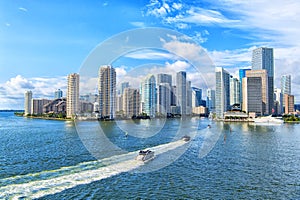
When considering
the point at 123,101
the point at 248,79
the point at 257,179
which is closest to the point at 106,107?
the point at 123,101

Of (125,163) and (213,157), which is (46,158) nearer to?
(125,163)

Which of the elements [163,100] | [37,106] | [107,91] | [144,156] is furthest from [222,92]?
[144,156]

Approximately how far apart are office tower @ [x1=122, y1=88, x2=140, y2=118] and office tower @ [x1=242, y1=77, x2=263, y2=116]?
158 ft

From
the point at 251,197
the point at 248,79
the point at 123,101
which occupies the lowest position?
the point at 251,197

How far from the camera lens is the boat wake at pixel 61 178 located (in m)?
12.3

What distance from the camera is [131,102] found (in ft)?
347

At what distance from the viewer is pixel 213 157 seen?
22.3m

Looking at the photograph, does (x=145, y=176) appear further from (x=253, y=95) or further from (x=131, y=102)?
(x=253, y=95)

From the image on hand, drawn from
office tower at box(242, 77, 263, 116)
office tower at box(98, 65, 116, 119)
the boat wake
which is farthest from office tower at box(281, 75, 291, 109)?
the boat wake

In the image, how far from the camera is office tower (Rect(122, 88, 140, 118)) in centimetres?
10307

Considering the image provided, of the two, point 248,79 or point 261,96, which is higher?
point 248,79

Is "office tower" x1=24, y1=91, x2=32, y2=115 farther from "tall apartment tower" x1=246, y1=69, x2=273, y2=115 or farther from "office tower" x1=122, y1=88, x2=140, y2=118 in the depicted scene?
"tall apartment tower" x1=246, y1=69, x2=273, y2=115

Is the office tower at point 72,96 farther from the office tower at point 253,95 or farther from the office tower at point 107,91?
the office tower at point 253,95

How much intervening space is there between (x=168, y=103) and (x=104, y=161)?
333ft
